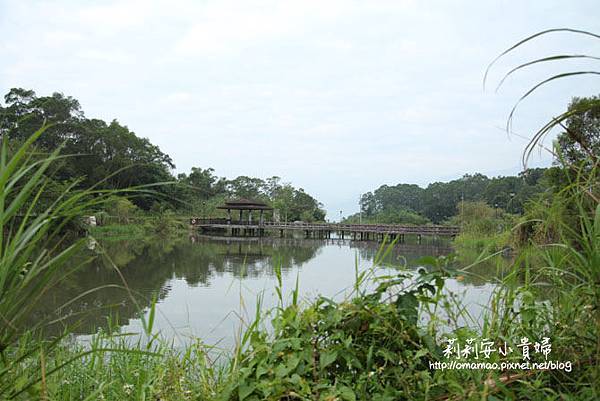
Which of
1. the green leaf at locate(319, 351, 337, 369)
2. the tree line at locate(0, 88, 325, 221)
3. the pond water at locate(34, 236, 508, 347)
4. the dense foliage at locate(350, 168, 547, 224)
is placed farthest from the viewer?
the dense foliage at locate(350, 168, 547, 224)

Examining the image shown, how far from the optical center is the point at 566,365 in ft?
2.91

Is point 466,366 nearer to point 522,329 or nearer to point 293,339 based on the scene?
point 522,329

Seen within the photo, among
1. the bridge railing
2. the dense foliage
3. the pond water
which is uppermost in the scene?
the dense foliage

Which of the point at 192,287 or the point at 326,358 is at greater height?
the point at 326,358

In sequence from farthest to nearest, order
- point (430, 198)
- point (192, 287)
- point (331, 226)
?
point (430, 198), point (331, 226), point (192, 287)

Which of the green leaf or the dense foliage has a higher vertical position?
the dense foliage

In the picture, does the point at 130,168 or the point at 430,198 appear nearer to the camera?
the point at 130,168

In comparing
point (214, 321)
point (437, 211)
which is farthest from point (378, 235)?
point (214, 321)

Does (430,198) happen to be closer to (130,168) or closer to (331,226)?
(331,226)

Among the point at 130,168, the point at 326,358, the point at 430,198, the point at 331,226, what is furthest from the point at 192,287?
the point at 430,198

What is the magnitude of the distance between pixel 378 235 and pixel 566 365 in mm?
25990

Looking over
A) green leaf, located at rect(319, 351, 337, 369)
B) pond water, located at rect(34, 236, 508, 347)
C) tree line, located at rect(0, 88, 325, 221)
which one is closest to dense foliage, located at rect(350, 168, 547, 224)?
tree line, located at rect(0, 88, 325, 221)

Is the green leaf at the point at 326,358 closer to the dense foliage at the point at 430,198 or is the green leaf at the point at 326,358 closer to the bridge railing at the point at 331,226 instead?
the bridge railing at the point at 331,226

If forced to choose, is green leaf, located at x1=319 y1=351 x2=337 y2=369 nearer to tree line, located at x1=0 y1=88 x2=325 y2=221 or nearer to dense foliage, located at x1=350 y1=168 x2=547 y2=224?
tree line, located at x1=0 y1=88 x2=325 y2=221
